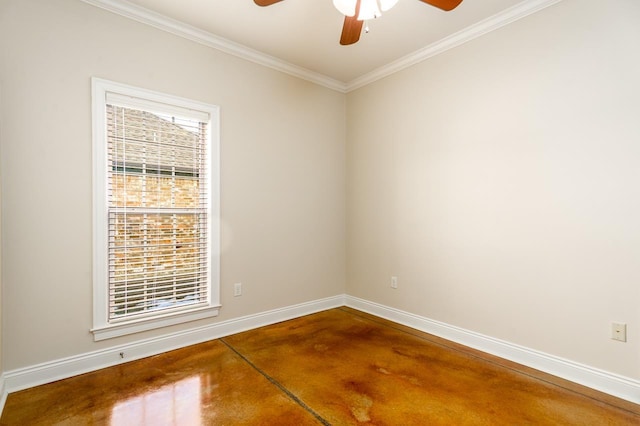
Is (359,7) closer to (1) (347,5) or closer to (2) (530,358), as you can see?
(1) (347,5)

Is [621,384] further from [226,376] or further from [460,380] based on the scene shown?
[226,376]

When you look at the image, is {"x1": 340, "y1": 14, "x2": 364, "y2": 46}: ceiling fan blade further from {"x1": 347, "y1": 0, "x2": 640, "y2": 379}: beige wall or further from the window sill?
the window sill

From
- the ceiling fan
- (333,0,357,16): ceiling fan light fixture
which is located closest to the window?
the ceiling fan

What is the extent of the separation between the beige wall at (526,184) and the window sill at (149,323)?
1.89 metres

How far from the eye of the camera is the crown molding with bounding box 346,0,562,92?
2469 millimetres

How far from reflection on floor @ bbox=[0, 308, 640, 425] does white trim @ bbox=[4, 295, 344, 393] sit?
7 cm

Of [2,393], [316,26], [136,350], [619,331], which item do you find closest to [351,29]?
[316,26]

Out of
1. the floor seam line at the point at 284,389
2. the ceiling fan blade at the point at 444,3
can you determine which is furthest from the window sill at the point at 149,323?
the ceiling fan blade at the point at 444,3

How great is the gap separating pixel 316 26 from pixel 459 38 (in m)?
1.27

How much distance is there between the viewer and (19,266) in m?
2.15

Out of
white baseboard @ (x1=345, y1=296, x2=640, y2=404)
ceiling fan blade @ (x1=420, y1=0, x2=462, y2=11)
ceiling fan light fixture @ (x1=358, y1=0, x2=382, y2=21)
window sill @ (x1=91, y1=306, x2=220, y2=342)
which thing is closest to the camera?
ceiling fan light fixture @ (x1=358, y1=0, x2=382, y2=21)

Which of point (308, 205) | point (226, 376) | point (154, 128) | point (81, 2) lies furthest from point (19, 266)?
point (308, 205)

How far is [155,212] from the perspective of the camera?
8.89ft

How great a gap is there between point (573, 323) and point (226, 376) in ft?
8.13
